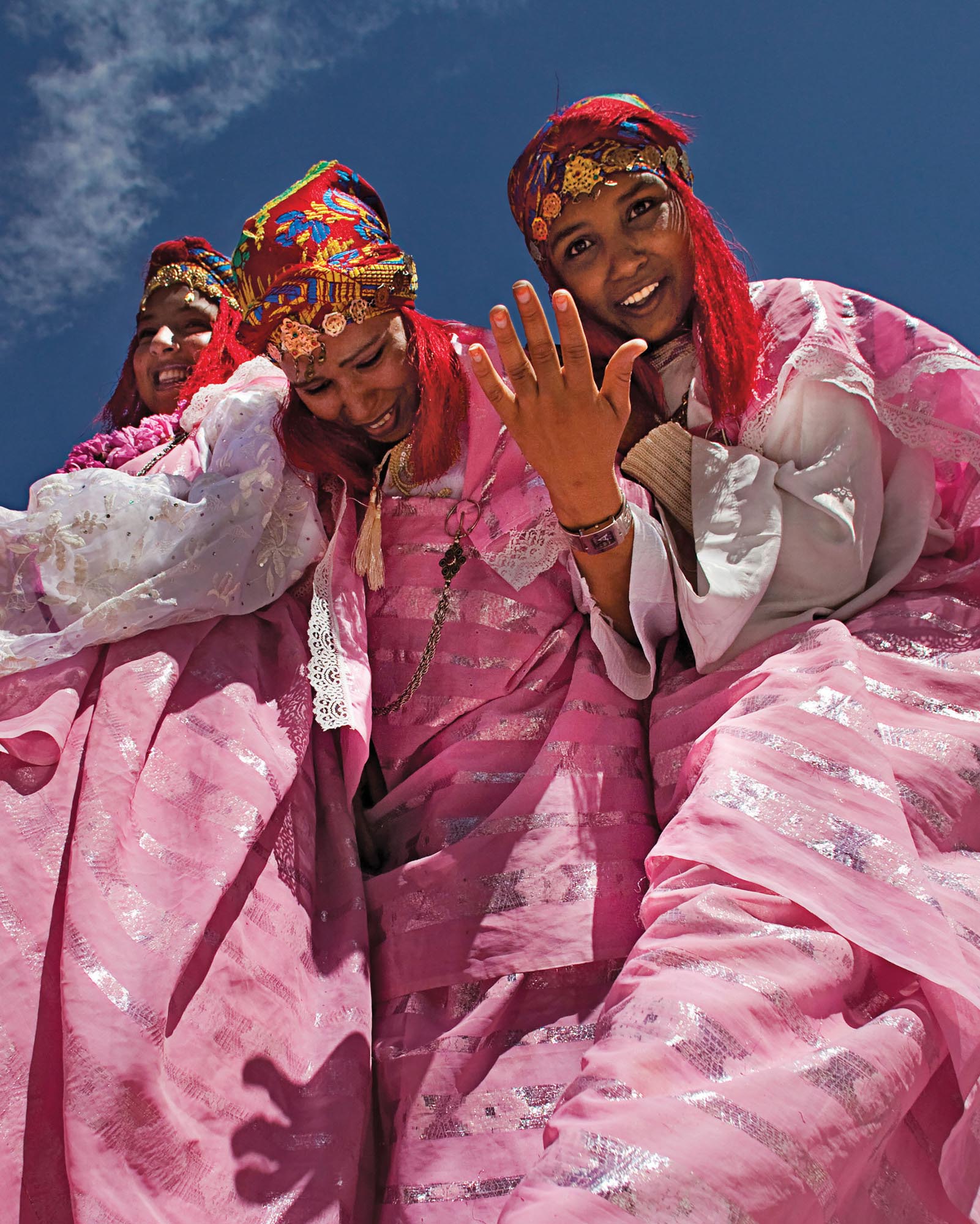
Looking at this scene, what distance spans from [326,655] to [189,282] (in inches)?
67.2

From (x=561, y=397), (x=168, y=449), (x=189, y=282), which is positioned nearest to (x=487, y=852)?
(x=561, y=397)

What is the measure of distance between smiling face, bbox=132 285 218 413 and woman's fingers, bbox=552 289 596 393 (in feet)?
5.47

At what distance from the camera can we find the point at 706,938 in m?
1.49

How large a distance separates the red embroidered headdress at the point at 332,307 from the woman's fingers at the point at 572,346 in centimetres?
51

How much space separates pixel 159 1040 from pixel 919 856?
109 cm

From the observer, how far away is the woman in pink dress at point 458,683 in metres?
1.74

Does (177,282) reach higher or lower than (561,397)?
higher

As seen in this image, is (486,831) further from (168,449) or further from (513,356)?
(168,449)

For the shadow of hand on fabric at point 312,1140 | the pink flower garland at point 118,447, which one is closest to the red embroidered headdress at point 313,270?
the pink flower garland at point 118,447

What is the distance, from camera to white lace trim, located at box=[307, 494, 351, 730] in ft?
6.70

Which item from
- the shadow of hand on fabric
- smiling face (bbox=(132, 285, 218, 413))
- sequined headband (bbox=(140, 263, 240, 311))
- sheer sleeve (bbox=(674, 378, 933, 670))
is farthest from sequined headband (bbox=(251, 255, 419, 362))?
the shadow of hand on fabric

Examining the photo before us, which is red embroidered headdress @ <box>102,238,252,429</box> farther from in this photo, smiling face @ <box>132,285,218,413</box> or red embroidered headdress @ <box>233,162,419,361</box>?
red embroidered headdress @ <box>233,162,419,361</box>

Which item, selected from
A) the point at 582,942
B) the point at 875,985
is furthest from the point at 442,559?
the point at 875,985

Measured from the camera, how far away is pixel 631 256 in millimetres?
2367
